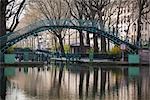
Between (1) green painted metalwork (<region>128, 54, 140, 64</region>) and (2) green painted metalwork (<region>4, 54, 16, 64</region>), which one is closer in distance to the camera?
(2) green painted metalwork (<region>4, 54, 16, 64</region>)

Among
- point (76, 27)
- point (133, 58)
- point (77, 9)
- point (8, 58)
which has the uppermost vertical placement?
point (77, 9)

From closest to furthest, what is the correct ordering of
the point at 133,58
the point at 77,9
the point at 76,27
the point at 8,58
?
the point at 8,58 < the point at 133,58 < the point at 76,27 < the point at 77,9

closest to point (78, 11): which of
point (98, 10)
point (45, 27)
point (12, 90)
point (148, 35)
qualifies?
point (98, 10)

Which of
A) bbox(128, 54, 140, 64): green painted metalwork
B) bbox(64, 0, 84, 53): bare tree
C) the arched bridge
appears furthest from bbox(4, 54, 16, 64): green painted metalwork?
bbox(64, 0, 84, 53): bare tree

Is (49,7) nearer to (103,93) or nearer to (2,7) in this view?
(2,7)

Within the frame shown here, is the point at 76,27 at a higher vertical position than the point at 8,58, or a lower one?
higher

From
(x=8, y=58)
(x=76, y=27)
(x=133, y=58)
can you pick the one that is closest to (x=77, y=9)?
(x=76, y=27)

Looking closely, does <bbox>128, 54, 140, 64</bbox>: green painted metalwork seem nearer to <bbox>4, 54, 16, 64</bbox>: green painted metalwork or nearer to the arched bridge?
the arched bridge

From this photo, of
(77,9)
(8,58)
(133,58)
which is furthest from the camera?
(77,9)

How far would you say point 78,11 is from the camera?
2753 inches

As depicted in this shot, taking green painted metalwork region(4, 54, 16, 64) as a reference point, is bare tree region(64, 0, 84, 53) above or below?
above

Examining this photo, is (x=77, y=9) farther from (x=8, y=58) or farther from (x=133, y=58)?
(x=8, y=58)

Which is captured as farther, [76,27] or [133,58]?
[76,27]

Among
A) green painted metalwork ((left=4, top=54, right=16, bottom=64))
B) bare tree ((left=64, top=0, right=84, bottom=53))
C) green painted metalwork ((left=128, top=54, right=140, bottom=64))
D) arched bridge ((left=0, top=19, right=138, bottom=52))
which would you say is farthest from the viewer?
bare tree ((left=64, top=0, right=84, bottom=53))
